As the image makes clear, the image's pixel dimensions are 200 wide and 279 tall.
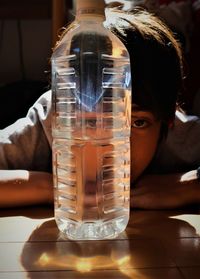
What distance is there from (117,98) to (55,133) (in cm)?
14

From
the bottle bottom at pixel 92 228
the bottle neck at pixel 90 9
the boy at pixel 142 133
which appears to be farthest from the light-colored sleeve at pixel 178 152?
the bottle neck at pixel 90 9

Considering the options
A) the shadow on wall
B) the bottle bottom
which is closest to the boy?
the bottle bottom

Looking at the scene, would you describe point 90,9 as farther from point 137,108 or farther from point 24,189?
point 24,189

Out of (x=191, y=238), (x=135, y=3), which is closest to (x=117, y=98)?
(x=191, y=238)

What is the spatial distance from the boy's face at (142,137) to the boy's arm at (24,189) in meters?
0.18

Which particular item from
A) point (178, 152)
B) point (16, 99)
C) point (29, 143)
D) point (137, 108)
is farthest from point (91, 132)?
point (16, 99)

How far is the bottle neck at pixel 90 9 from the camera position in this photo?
66 cm

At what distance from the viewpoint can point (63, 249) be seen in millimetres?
663

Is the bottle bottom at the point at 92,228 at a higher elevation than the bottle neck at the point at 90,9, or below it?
below

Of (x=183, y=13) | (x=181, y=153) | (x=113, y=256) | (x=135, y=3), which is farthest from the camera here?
(x=183, y=13)

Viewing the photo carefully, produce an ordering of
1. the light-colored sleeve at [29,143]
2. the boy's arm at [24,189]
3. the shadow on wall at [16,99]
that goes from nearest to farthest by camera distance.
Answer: the boy's arm at [24,189], the light-colored sleeve at [29,143], the shadow on wall at [16,99]

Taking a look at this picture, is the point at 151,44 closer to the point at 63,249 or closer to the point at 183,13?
the point at 63,249

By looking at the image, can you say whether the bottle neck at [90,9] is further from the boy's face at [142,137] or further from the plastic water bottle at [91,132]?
the boy's face at [142,137]

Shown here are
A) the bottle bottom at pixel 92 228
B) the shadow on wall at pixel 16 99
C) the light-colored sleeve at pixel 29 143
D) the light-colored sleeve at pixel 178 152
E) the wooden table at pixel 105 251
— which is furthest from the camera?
the shadow on wall at pixel 16 99
